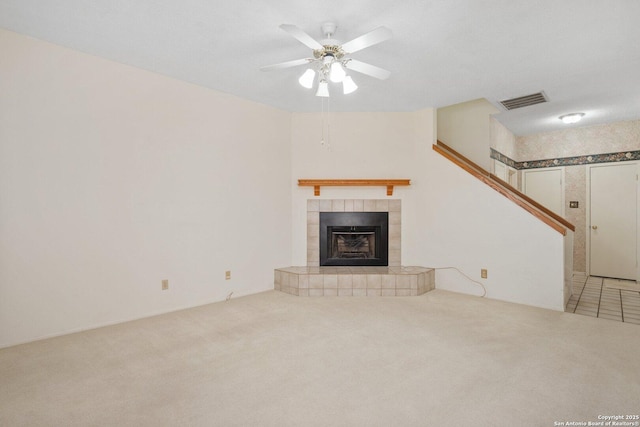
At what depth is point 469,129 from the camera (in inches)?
192

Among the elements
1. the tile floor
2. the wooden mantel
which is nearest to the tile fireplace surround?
the wooden mantel

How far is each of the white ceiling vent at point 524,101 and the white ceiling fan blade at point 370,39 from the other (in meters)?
2.73

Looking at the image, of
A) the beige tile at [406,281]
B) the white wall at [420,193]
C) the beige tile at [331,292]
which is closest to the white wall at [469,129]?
the white wall at [420,193]

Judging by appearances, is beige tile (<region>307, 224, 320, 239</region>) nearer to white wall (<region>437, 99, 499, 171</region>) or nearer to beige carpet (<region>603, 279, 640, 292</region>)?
white wall (<region>437, 99, 499, 171</region>)

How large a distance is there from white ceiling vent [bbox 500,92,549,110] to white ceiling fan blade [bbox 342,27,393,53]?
8.94 feet

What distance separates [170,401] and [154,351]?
75 centimetres

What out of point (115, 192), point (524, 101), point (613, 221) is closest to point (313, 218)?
point (115, 192)

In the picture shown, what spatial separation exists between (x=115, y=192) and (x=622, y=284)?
21.3 ft

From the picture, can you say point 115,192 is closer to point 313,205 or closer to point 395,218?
point 313,205

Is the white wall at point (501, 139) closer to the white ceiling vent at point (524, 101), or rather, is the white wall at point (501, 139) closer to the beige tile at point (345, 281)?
the white ceiling vent at point (524, 101)

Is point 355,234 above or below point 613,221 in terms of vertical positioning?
below

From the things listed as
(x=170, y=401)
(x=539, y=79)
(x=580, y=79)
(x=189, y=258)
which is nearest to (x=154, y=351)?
(x=170, y=401)

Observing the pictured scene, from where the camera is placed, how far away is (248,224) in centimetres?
398

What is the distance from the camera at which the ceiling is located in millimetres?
2125
